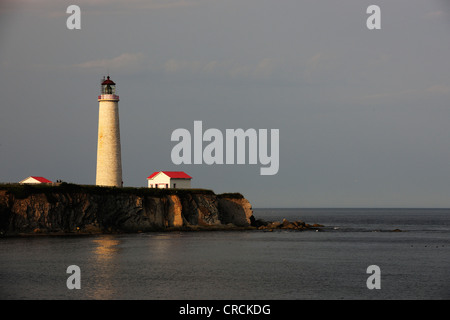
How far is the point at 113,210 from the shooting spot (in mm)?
74375

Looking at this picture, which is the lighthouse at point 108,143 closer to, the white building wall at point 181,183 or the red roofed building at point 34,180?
the red roofed building at point 34,180

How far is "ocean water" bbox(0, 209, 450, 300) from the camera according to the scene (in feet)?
117

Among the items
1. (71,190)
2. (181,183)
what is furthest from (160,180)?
(71,190)

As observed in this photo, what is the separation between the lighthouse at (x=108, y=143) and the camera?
75625mm

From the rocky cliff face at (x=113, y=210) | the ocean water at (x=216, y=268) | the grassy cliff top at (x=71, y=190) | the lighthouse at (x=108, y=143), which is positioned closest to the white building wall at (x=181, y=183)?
the rocky cliff face at (x=113, y=210)

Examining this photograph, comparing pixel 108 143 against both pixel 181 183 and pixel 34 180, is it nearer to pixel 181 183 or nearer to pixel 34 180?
pixel 34 180

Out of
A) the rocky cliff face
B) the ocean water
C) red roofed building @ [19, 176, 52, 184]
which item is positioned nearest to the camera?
the ocean water

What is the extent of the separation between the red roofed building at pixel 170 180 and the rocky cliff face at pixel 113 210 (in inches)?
222

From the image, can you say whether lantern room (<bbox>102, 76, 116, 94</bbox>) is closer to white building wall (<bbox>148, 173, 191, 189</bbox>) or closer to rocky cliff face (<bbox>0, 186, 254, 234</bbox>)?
rocky cliff face (<bbox>0, 186, 254, 234</bbox>)

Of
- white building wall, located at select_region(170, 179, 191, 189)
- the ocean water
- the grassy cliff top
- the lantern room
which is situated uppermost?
the lantern room

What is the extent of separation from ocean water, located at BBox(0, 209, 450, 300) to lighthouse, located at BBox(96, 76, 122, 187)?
948cm

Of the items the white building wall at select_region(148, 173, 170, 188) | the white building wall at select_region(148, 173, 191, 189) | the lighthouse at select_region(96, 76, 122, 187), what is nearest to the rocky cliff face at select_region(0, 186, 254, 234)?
the lighthouse at select_region(96, 76, 122, 187)
